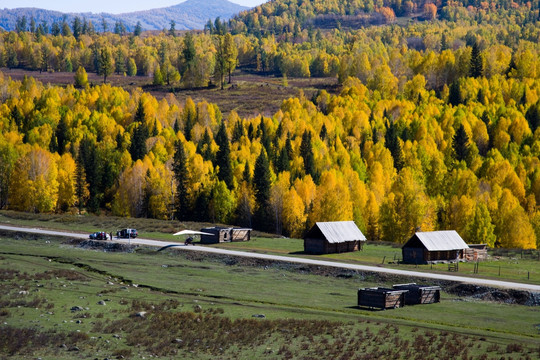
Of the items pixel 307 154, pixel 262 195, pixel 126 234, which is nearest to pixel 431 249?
pixel 126 234

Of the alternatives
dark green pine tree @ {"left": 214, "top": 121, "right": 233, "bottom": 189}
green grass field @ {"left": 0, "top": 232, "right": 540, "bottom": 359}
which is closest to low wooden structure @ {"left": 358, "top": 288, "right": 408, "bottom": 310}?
green grass field @ {"left": 0, "top": 232, "right": 540, "bottom": 359}

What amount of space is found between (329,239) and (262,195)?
40.8 metres

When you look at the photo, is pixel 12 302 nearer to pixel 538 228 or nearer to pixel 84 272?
pixel 84 272

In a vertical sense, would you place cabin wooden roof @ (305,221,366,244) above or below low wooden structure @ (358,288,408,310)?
below

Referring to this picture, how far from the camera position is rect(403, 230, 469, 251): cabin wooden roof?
2815 inches

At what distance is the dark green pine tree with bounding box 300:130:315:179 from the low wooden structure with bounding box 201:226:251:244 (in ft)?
149

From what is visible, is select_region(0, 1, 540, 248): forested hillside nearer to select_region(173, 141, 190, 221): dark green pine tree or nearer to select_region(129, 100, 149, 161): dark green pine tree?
select_region(173, 141, 190, 221): dark green pine tree

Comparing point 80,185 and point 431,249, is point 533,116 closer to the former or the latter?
point 80,185

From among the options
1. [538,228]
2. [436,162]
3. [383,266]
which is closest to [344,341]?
[383,266]

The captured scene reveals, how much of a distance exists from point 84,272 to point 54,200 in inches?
2372

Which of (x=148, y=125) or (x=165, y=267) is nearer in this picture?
(x=165, y=267)

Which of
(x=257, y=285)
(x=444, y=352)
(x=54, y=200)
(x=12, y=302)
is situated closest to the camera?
(x=444, y=352)

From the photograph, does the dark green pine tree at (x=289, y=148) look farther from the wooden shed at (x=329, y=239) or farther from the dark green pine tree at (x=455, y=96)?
the wooden shed at (x=329, y=239)

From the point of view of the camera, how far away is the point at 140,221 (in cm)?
10125
